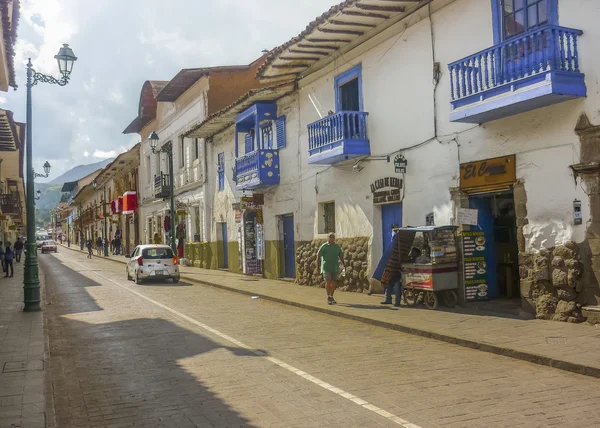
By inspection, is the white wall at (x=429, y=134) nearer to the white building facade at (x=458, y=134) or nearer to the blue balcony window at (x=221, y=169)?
the white building facade at (x=458, y=134)

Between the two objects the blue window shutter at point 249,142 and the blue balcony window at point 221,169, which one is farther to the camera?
the blue balcony window at point 221,169

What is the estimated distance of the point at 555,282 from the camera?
10.1 metres

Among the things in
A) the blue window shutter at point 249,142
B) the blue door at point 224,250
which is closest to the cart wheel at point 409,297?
the blue window shutter at point 249,142

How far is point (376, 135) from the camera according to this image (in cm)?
1523

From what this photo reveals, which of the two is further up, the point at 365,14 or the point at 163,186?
the point at 365,14

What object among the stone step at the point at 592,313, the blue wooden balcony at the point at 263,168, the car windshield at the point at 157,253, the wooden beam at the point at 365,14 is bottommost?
the stone step at the point at 592,313

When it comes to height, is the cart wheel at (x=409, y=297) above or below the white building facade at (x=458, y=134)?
below

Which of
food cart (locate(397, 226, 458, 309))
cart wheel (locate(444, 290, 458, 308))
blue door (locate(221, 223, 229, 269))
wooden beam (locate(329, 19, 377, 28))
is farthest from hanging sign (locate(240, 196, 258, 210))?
cart wheel (locate(444, 290, 458, 308))

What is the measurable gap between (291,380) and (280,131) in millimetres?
14888

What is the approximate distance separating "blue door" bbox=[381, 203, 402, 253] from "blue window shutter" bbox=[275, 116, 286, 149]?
6417 mm

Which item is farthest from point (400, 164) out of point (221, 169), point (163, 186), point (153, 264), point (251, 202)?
point (163, 186)

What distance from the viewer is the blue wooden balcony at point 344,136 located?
15227 millimetres

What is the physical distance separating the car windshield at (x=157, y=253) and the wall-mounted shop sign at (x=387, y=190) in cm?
973

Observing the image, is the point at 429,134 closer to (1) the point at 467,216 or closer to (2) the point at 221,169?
(1) the point at 467,216
